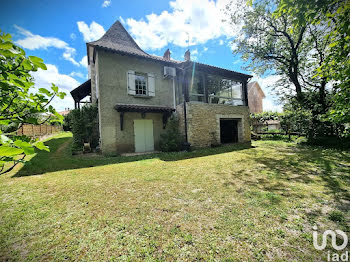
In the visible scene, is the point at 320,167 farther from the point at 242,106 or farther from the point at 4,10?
the point at 4,10

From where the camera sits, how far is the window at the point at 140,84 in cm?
855

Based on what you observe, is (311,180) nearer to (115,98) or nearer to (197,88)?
(197,88)

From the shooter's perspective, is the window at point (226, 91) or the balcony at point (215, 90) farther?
the window at point (226, 91)

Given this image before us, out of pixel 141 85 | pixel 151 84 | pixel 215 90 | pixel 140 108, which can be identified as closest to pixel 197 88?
pixel 215 90

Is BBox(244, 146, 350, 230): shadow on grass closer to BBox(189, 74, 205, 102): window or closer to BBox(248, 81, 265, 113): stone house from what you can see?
BBox(189, 74, 205, 102): window

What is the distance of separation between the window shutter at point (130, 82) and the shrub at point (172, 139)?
9.17 feet

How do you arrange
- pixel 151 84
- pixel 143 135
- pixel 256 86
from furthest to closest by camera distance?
pixel 256 86
pixel 151 84
pixel 143 135

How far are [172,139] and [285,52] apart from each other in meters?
11.5

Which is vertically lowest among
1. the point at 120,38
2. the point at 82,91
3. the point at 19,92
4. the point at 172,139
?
the point at 172,139

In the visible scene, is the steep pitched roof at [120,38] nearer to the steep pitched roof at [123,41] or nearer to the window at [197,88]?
the steep pitched roof at [123,41]

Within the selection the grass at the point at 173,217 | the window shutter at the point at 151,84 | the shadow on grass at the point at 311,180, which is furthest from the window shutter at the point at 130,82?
the shadow on grass at the point at 311,180

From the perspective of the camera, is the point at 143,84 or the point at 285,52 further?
the point at 285,52

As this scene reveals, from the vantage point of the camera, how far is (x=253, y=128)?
56.7ft

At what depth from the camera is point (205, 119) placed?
28.8 feet
